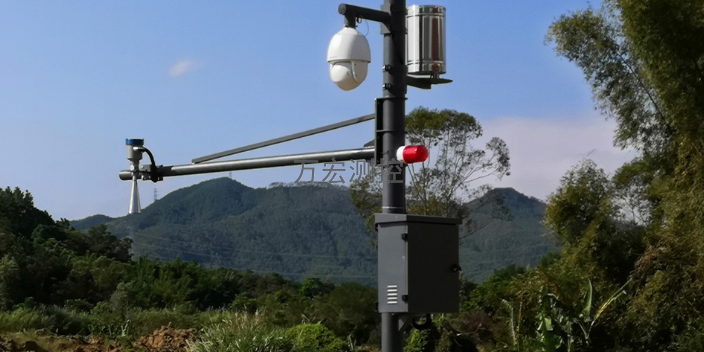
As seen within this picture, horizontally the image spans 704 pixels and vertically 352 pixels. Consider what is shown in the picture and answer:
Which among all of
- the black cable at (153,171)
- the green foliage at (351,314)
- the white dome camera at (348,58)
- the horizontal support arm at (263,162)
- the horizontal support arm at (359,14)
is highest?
the horizontal support arm at (359,14)

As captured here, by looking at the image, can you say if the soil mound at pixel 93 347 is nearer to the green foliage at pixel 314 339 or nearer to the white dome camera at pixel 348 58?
the green foliage at pixel 314 339

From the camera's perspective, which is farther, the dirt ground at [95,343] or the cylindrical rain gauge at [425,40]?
the dirt ground at [95,343]

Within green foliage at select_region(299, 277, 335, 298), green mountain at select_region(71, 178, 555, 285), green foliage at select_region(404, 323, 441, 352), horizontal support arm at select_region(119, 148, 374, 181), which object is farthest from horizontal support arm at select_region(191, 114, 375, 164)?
green mountain at select_region(71, 178, 555, 285)

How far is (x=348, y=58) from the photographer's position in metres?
5.76

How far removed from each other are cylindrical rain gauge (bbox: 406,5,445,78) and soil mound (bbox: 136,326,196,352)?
11.3 m

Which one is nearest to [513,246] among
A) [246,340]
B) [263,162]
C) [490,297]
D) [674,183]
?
[490,297]

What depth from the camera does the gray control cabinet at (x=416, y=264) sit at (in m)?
5.44

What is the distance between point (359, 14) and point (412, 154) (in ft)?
3.39

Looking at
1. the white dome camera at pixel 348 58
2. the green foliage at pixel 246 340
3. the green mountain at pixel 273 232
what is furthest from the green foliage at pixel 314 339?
the green mountain at pixel 273 232

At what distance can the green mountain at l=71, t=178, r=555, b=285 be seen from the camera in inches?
2386

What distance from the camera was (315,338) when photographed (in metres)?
14.4

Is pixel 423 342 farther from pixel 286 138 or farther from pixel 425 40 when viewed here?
pixel 425 40

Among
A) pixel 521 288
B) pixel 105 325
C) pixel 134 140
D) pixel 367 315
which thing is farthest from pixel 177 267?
pixel 134 140

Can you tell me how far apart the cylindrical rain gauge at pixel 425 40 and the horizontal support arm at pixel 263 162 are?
0.68m
